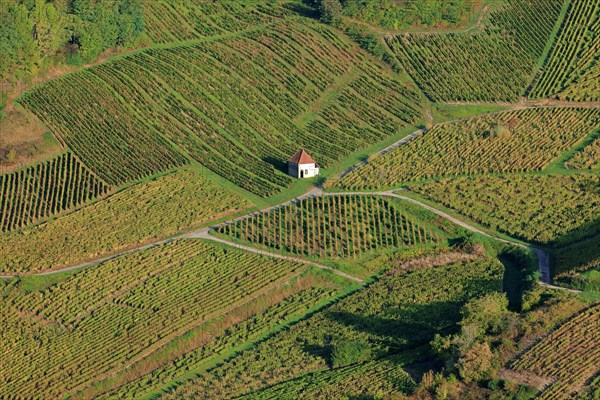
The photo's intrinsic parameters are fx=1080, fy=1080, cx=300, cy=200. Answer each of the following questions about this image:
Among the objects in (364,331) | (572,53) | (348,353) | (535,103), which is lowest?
(348,353)

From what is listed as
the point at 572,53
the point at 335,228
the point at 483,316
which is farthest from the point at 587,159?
the point at 483,316

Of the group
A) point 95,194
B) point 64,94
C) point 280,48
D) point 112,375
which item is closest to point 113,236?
point 95,194

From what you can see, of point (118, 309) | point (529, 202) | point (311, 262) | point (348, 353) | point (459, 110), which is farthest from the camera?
point (459, 110)

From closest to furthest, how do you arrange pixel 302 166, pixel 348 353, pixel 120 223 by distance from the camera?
pixel 348 353 → pixel 120 223 → pixel 302 166

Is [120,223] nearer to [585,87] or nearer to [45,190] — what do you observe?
[45,190]

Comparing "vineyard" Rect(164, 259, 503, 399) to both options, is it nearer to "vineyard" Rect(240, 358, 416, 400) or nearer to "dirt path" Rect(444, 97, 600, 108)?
"vineyard" Rect(240, 358, 416, 400)

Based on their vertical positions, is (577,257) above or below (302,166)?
below
